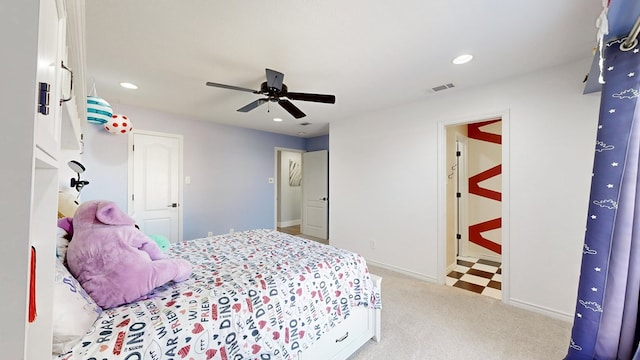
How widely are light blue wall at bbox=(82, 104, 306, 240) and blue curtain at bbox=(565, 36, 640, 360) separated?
4.60 meters

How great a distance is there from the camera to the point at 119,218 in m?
1.28

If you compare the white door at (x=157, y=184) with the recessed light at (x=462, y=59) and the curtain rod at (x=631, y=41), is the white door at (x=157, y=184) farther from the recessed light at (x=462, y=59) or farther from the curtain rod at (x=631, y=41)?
the curtain rod at (x=631, y=41)

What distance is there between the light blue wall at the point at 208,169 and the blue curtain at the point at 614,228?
460 centimetres

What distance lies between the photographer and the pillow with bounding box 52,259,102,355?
0.89 m

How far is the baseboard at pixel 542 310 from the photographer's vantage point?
216 centimetres

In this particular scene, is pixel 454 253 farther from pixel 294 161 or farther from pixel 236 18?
pixel 294 161

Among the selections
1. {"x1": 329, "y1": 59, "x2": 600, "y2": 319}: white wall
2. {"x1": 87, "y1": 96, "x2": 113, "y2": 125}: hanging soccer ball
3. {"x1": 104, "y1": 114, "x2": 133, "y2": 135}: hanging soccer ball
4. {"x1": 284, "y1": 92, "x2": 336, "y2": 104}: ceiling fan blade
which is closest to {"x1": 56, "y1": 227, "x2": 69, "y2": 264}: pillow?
{"x1": 87, "y1": 96, "x2": 113, "y2": 125}: hanging soccer ball

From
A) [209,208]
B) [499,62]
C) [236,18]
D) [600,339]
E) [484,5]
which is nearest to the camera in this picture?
[600,339]

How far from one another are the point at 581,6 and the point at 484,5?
61 centimetres

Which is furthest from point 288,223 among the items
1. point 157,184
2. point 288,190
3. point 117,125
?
point 117,125

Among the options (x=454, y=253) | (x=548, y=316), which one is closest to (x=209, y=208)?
(x=454, y=253)

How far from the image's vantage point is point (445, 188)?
9.77ft

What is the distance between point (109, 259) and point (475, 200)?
4.73 m

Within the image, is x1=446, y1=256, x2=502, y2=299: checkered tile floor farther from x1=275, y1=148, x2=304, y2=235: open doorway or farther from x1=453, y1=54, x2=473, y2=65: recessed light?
x1=275, y1=148, x2=304, y2=235: open doorway
